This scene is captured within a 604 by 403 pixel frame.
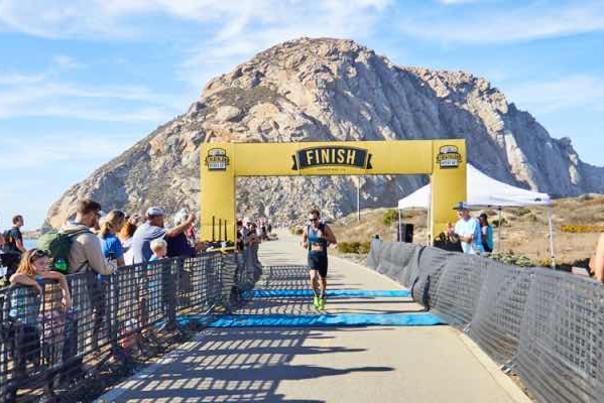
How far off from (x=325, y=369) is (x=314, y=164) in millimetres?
15255

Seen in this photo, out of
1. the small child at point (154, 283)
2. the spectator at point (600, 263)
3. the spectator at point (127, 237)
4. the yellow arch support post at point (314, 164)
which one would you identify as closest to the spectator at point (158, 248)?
the small child at point (154, 283)

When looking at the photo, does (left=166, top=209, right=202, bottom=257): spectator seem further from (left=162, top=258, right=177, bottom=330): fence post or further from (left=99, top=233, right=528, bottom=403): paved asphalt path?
(left=99, top=233, right=528, bottom=403): paved asphalt path

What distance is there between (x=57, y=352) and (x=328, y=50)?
15100 cm

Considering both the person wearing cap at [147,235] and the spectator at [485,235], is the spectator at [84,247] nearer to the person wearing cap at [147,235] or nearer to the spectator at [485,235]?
the person wearing cap at [147,235]

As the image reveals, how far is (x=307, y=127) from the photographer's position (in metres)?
130

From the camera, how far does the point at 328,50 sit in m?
156

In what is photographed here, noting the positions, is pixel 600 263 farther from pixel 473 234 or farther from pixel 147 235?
pixel 473 234

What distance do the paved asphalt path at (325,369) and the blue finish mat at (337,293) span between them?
5.40 metres

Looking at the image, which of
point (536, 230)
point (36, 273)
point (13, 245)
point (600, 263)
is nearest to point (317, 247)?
point (13, 245)

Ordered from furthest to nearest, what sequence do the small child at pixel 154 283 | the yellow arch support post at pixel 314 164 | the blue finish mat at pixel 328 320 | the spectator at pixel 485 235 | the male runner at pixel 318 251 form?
1. the yellow arch support post at pixel 314 164
2. the spectator at pixel 485 235
3. the male runner at pixel 318 251
4. the blue finish mat at pixel 328 320
5. the small child at pixel 154 283

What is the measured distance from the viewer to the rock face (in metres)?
126

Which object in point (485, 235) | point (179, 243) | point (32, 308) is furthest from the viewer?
point (485, 235)

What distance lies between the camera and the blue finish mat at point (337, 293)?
18.3 meters

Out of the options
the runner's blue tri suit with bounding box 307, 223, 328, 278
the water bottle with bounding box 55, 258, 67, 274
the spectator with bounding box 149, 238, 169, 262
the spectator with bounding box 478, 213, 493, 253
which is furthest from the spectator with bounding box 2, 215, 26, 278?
the spectator with bounding box 478, 213, 493, 253
